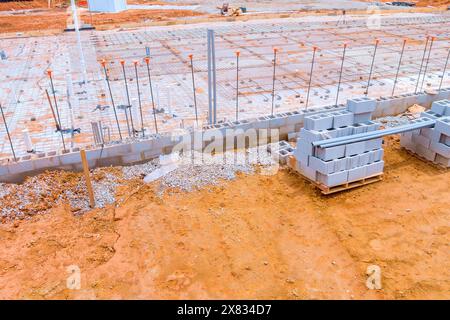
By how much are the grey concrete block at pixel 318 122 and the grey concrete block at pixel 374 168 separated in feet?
3.57

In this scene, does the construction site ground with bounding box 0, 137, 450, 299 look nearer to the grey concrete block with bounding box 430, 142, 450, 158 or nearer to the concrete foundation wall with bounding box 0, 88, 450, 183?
the grey concrete block with bounding box 430, 142, 450, 158

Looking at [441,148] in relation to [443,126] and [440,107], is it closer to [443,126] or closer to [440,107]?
[443,126]

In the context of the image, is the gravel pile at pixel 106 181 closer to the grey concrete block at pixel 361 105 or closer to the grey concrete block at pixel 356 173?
the grey concrete block at pixel 356 173

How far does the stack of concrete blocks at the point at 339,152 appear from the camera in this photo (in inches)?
270

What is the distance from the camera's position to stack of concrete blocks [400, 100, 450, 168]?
25.0 feet

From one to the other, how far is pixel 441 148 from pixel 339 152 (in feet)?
8.28

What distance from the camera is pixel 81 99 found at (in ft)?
35.5

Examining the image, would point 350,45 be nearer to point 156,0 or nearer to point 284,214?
point 284,214

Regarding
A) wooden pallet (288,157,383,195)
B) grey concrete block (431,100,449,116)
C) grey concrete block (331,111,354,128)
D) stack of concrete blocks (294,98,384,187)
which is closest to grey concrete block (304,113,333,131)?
stack of concrete blocks (294,98,384,187)

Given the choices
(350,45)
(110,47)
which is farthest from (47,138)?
(350,45)

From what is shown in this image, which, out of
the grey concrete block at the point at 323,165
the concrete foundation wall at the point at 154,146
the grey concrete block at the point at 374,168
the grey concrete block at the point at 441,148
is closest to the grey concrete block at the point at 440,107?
the grey concrete block at the point at 441,148

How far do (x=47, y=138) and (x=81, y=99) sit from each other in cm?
262
